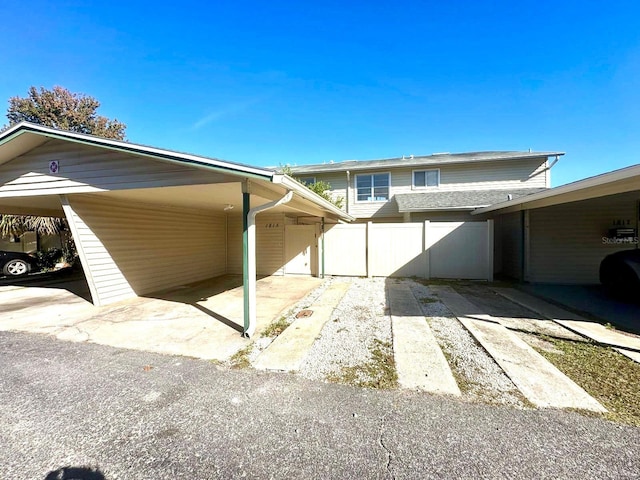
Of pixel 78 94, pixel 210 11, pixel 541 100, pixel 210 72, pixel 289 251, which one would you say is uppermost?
pixel 78 94

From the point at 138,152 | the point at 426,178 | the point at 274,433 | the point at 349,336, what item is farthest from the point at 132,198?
the point at 426,178

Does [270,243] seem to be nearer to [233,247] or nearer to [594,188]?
[233,247]

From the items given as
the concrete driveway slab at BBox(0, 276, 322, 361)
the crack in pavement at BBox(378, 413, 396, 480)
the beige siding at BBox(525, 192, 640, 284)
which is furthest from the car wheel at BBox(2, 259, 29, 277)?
the beige siding at BBox(525, 192, 640, 284)

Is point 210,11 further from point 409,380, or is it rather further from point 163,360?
point 409,380

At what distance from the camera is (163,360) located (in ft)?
11.3

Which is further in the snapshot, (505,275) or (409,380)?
(505,275)

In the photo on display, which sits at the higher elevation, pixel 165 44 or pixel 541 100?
pixel 165 44

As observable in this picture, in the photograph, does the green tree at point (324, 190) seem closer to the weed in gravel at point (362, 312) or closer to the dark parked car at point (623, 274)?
the weed in gravel at point (362, 312)

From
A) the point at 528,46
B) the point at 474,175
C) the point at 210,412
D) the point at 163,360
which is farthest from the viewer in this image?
the point at 474,175

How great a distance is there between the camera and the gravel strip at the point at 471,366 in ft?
8.63

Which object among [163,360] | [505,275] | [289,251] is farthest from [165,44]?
[505,275]

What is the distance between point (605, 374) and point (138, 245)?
365 inches

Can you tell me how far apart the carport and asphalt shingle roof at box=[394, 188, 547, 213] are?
4608 millimetres

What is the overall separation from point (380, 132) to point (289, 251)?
9.28m
